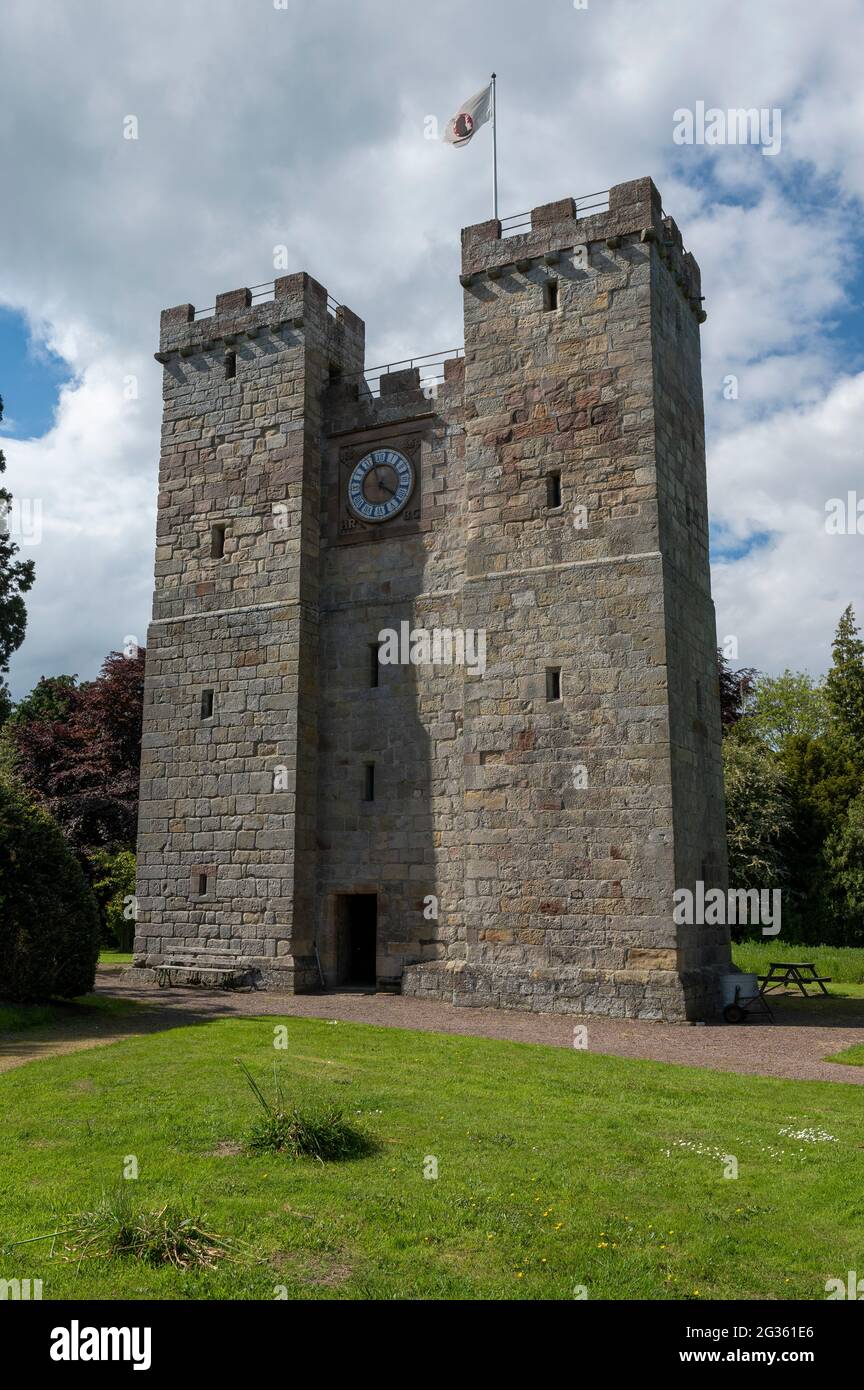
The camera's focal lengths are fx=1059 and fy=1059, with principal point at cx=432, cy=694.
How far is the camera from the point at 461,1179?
276 inches

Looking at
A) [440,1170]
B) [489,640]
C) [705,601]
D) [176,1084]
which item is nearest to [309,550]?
[489,640]

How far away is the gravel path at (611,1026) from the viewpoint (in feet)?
38.5

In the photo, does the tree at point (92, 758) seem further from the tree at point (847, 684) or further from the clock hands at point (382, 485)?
the tree at point (847, 684)

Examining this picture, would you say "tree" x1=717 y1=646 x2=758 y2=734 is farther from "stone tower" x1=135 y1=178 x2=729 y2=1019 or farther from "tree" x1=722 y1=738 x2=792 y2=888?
"stone tower" x1=135 y1=178 x2=729 y2=1019

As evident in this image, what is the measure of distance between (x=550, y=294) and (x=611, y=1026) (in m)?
11.6

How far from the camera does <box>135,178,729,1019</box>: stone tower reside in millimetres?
15609

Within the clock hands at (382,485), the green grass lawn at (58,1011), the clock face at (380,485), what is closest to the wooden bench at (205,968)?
the green grass lawn at (58,1011)

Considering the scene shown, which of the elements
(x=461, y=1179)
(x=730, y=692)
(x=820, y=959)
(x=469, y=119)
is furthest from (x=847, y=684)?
(x=461, y=1179)

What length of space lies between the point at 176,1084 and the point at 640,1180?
4427 millimetres

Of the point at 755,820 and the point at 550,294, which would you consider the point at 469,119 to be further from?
the point at 755,820

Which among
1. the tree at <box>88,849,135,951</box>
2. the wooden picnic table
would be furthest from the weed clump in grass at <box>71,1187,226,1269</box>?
the tree at <box>88,849,135,951</box>

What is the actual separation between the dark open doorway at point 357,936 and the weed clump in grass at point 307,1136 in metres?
10.6
